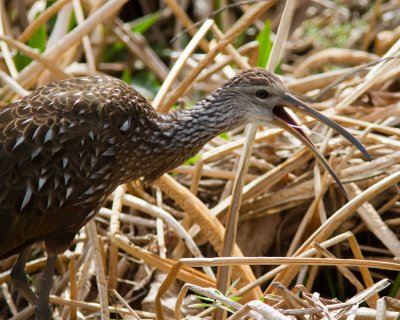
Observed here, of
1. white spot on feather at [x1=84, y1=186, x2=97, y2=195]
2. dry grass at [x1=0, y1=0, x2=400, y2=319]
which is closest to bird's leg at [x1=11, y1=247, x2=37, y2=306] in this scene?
dry grass at [x1=0, y1=0, x2=400, y2=319]

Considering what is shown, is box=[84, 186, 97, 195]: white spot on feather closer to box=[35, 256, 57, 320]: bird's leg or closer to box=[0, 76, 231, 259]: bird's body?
box=[0, 76, 231, 259]: bird's body

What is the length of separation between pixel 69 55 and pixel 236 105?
1.92 m

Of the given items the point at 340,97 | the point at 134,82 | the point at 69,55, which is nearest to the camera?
the point at 340,97

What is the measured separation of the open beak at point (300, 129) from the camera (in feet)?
14.2

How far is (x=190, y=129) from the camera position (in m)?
4.53

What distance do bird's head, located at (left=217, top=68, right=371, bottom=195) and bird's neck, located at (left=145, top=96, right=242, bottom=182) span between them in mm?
75

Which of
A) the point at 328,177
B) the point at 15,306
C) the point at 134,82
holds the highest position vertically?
the point at 134,82

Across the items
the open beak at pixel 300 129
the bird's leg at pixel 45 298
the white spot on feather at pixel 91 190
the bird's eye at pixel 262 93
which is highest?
the bird's eye at pixel 262 93

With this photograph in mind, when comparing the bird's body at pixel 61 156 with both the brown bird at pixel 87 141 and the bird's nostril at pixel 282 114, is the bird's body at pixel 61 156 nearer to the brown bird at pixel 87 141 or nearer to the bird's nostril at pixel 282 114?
the brown bird at pixel 87 141

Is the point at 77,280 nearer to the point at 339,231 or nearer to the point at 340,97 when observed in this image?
the point at 339,231

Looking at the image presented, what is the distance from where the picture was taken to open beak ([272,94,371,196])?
→ 4.32m

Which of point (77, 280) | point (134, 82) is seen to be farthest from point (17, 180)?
point (134, 82)

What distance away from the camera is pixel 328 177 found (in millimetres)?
4934

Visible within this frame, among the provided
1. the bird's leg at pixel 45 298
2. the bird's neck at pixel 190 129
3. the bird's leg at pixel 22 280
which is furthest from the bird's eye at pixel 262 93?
the bird's leg at pixel 22 280
